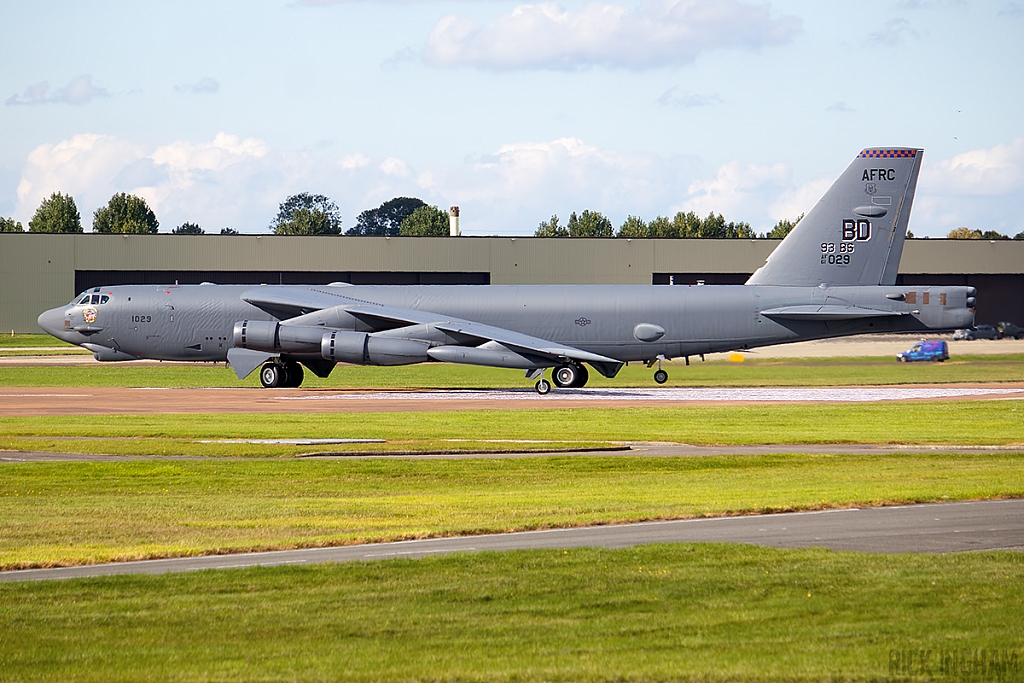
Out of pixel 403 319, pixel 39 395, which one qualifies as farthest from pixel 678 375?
pixel 39 395

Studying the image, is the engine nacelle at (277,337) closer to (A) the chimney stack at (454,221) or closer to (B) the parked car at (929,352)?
(B) the parked car at (929,352)

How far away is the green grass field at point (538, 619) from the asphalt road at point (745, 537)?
2.06 ft

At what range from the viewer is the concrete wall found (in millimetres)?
86688

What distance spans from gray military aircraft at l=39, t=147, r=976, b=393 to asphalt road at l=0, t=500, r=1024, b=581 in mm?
26915

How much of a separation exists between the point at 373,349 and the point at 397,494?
81.3 feet

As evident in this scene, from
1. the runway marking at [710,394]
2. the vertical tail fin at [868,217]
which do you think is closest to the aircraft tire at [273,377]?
the runway marking at [710,394]

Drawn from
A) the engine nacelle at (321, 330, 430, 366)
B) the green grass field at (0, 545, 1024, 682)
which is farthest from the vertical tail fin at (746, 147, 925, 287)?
the green grass field at (0, 545, 1024, 682)

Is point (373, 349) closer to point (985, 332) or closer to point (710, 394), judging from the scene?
point (710, 394)

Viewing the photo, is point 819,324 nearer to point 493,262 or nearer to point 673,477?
point 673,477

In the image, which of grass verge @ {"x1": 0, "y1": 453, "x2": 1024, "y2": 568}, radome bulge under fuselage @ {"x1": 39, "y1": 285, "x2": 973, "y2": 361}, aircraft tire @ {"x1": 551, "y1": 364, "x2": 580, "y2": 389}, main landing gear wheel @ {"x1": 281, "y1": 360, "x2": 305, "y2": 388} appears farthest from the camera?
main landing gear wheel @ {"x1": 281, "y1": 360, "x2": 305, "y2": 388}

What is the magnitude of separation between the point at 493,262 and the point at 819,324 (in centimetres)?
4554

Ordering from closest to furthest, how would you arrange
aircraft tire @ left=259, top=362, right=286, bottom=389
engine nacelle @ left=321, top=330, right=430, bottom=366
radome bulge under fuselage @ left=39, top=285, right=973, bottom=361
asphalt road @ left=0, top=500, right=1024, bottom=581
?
1. asphalt road @ left=0, top=500, right=1024, bottom=581
2. engine nacelle @ left=321, top=330, right=430, bottom=366
3. radome bulge under fuselage @ left=39, top=285, right=973, bottom=361
4. aircraft tire @ left=259, top=362, right=286, bottom=389

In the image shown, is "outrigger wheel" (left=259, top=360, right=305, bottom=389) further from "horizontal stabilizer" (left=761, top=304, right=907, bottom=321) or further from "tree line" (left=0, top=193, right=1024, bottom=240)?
"tree line" (left=0, top=193, right=1024, bottom=240)

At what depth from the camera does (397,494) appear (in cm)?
1967
